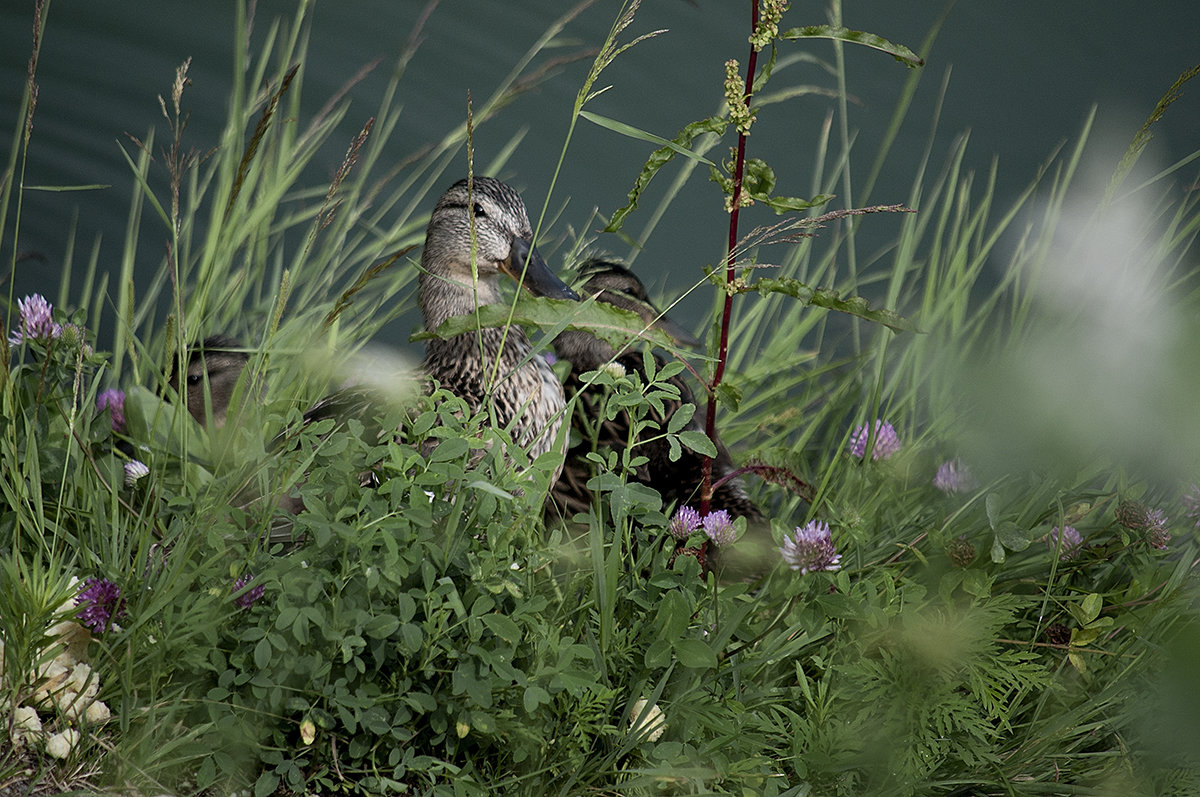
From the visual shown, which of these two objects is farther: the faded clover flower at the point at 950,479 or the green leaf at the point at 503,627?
the faded clover flower at the point at 950,479

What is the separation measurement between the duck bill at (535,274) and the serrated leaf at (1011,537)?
46.5 inches

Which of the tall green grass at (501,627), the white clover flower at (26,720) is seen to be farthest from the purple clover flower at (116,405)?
the white clover flower at (26,720)

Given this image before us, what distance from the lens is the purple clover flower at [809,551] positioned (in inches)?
73.0

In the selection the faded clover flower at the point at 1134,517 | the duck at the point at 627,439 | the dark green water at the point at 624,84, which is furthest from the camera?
the dark green water at the point at 624,84

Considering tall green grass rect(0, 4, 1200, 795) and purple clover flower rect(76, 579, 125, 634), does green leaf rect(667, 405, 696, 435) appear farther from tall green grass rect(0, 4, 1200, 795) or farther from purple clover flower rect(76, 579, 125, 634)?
purple clover flower rect(76, 579, 125, 634)

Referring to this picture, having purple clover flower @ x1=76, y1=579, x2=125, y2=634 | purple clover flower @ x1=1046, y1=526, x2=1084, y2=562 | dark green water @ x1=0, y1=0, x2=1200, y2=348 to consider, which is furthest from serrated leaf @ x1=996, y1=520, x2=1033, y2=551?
dark green water @ x1=0, y1=0, x2=1200, y2=348

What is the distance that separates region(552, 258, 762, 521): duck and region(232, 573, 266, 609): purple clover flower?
102cm

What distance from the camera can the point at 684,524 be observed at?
76.0 inches

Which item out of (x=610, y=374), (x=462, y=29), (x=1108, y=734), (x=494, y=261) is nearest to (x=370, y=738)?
(x=610, y=374)

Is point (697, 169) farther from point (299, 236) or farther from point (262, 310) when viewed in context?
point (262, 310)

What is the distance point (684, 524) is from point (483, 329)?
0.93 meters

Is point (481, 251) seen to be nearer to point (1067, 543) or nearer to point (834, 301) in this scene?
point (834, 301)

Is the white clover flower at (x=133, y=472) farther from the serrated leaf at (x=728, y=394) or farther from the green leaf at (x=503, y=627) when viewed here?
the serrated leaf at (x=728, y=394)

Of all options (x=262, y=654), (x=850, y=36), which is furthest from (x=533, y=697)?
(x=850, y=36)
